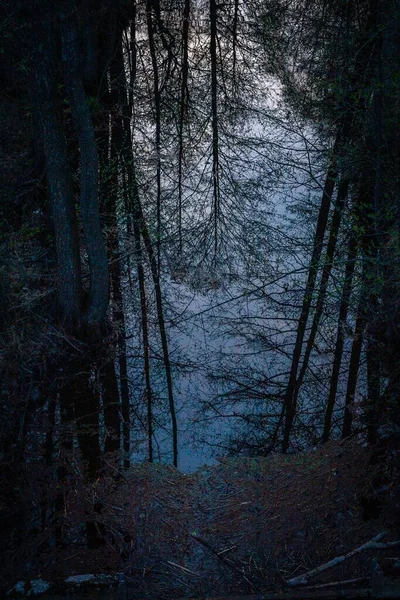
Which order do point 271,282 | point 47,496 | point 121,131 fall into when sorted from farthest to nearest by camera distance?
1. point 121,131
2. point 271,282
3. point 47,496

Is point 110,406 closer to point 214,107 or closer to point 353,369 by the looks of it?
point 353,369

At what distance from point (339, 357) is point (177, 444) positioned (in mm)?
2121

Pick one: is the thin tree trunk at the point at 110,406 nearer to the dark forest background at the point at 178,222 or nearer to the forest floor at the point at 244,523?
the dark forest background at the point at 178,222

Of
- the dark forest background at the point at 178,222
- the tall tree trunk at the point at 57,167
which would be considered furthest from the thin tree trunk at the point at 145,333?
the tall tree trunk at the point at 57,167

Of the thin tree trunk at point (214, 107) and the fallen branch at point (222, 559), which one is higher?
the thin tree trunk at point (214, 107)

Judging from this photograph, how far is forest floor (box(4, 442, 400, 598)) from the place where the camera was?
445 cm

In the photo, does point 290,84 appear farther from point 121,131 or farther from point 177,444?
point 177,444

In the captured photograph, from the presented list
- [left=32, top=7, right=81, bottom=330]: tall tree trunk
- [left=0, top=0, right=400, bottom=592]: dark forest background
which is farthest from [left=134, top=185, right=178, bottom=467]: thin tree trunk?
[left=32, top=7, right=81, bottom=330]: tall tree trunk

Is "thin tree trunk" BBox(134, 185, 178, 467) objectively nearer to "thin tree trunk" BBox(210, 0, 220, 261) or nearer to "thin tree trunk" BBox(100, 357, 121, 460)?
"thin tree trunk" BBox(100, 357, 121, 460)

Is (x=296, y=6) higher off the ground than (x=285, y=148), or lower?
higher

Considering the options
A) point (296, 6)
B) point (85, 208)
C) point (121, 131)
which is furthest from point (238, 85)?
point (85, 208)

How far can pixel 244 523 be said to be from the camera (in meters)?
5.01

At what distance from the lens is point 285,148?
1069 cm

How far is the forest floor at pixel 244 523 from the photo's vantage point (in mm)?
4450
